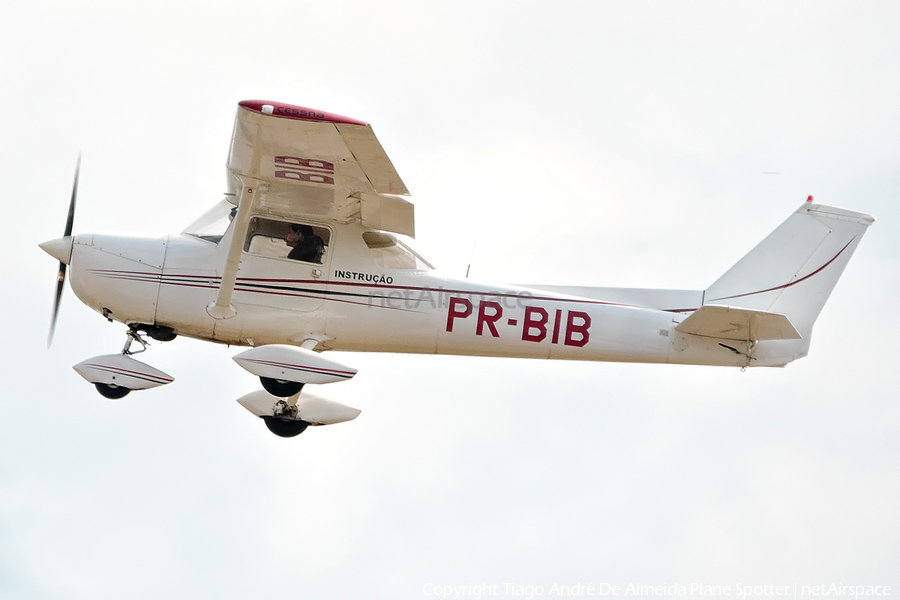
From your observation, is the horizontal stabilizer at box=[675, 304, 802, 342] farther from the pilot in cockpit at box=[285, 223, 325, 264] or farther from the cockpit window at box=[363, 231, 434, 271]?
the pilot in cockpit at box=[285, 223, 325, 264]

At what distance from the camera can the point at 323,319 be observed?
38.4ft

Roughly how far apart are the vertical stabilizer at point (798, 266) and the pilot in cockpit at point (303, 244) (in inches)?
157

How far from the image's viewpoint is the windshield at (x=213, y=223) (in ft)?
39.2

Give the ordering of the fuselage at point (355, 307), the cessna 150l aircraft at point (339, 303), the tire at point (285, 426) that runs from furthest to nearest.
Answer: the tire at point (285, 426) → the fuselage at point (355, 307) → the cessna 150l aircraft at point (339, 303)

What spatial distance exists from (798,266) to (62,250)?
23.9 ft

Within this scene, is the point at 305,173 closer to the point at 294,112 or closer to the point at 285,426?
the point at 294,112

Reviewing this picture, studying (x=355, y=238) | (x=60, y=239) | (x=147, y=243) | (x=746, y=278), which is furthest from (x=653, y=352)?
(x=60, y=239)

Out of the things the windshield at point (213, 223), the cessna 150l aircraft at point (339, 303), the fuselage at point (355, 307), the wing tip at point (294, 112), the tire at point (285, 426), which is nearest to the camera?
the wing tip at point (294, 112)

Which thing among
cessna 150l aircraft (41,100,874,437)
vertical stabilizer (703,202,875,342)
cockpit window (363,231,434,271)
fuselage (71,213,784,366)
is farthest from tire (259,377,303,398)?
vertical stabilizer (703,202,875,342)

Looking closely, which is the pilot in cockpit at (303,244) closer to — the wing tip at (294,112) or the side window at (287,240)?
the side window at (287,240)

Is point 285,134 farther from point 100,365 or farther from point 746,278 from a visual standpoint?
point 746,278

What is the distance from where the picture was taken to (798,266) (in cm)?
1230

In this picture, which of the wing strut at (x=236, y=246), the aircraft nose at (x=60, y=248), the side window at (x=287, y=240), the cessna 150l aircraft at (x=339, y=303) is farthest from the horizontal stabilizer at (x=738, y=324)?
the aircraft nose at (x=60, y=248)

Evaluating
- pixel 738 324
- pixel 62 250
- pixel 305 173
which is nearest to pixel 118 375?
pixel 62 250
